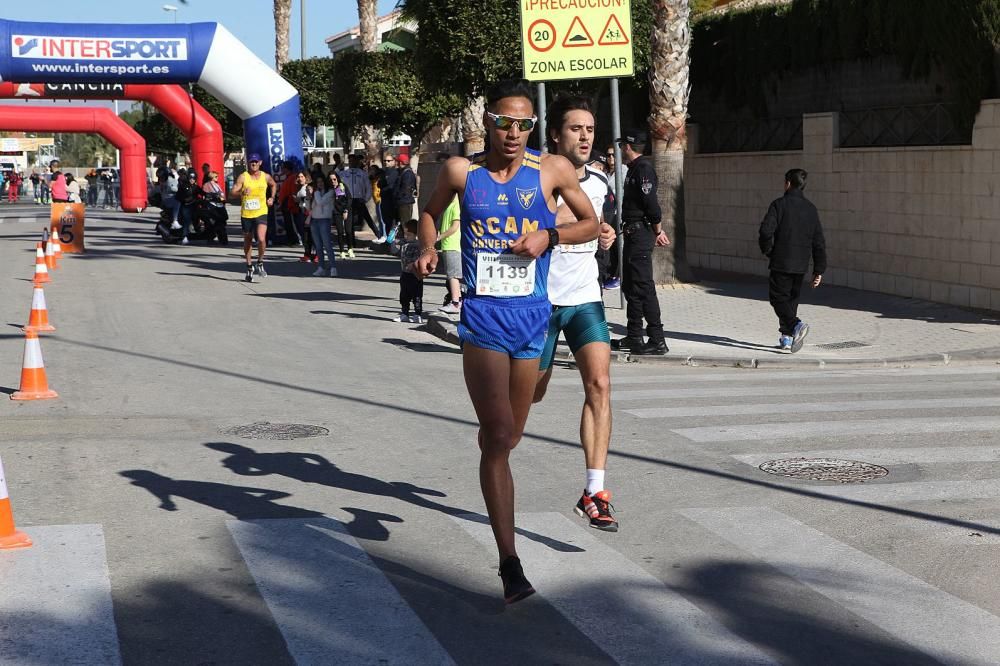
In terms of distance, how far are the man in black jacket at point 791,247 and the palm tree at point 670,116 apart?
21.1ft

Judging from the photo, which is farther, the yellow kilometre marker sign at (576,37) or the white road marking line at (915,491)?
the yellow kilometre marker sign at (576,37)

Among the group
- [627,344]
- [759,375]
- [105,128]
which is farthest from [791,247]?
[105,128]

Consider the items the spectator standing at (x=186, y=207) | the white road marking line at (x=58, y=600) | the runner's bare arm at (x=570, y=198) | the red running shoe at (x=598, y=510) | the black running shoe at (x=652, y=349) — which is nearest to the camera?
the white road marking line at (x=58, y=600)

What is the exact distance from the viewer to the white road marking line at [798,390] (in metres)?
11.1

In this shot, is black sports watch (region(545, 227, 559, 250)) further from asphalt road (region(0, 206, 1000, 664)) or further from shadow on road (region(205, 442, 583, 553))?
shadow on road (region(205, 442, 583, 553))

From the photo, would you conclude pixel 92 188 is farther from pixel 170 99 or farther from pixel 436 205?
pixel 436 205

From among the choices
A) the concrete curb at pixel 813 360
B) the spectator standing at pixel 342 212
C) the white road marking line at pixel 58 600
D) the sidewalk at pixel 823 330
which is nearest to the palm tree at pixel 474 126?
the spectator standing at pixel 342 212

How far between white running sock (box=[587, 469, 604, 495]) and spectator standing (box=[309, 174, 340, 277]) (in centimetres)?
1627

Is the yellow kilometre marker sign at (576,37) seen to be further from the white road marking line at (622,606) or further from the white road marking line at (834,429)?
the white road marking line at (622,606)

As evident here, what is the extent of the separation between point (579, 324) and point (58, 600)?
106 inches

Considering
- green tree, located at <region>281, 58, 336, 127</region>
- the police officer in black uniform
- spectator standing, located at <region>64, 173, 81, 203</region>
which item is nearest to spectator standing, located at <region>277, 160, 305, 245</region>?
spectator standing, located at <region>64, 173, 81, 203</region>

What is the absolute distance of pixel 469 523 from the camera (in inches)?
267

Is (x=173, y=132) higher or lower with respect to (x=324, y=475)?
higher

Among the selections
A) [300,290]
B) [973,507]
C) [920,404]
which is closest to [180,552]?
[973,507]
